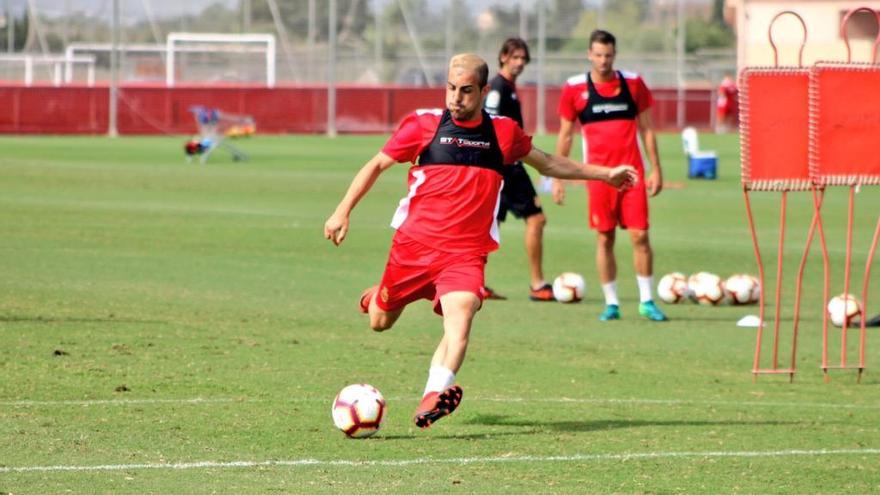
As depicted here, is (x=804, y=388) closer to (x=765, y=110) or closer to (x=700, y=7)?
(x=765, y=110)

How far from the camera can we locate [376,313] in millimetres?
9344

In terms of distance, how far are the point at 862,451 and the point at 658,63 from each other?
6234cm

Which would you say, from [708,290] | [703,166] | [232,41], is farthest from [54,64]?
[708,290]

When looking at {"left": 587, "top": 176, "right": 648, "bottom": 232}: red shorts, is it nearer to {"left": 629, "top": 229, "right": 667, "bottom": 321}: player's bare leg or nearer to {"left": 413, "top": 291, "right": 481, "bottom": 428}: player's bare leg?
{"left": 629, "top": 229, "right": 667, "bottom": 321}: player's bare leg

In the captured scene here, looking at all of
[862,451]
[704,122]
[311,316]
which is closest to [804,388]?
[862,451]

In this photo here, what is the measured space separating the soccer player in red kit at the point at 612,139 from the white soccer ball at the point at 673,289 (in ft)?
4.56

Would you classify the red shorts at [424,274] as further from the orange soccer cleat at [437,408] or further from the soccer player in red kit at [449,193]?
the orange soccer cleat at [437,408]

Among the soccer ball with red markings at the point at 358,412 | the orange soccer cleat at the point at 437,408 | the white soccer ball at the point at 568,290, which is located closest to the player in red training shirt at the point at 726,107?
the white soccer ball at the point at 568,290

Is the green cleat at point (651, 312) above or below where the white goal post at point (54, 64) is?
below

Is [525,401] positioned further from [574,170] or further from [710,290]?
[710,290]

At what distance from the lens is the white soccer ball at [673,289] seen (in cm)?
1602

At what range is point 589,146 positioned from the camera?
1453 cm

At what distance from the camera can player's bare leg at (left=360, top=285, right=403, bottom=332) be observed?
932cm

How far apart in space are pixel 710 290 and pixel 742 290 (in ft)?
0.98
